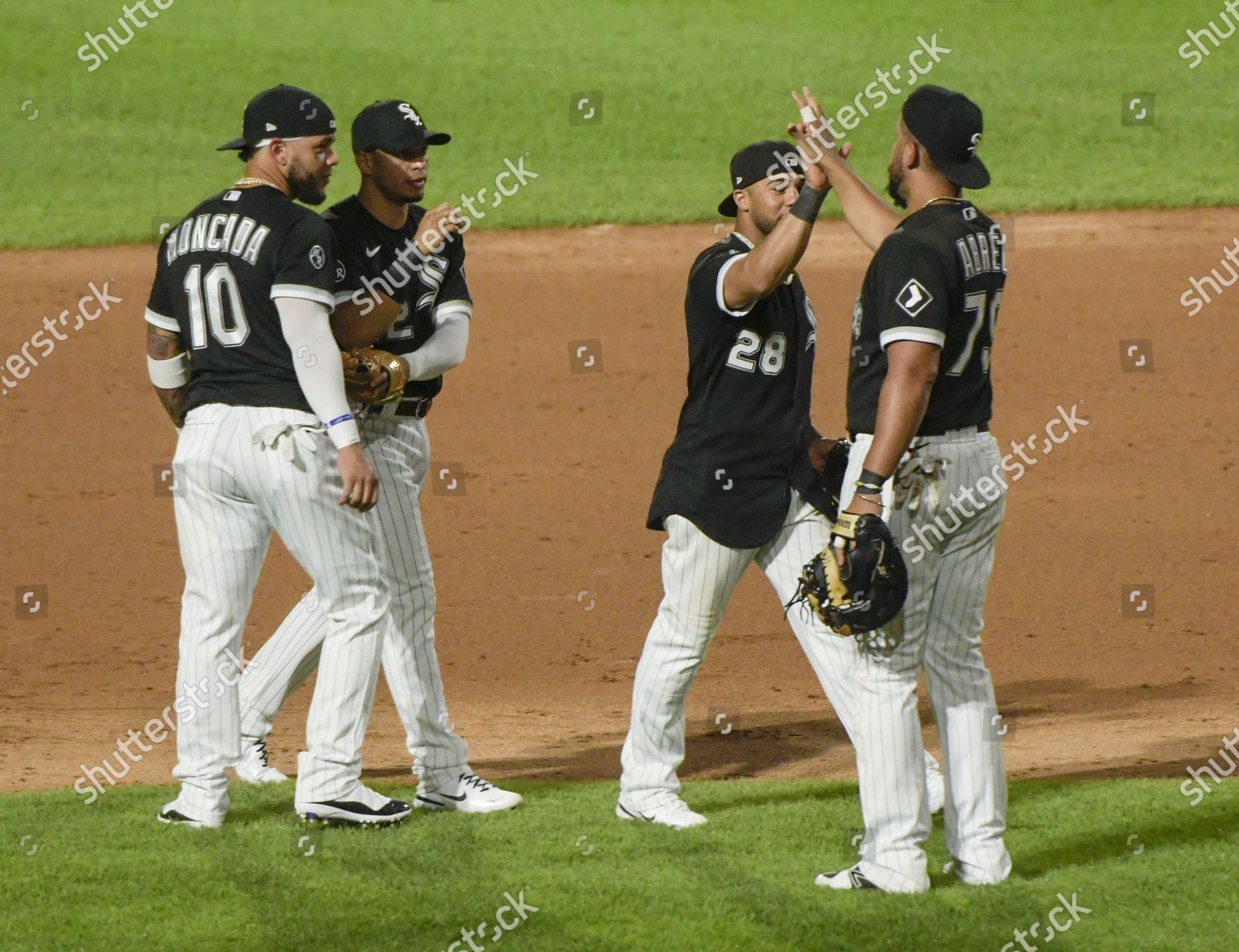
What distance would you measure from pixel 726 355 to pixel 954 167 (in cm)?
100

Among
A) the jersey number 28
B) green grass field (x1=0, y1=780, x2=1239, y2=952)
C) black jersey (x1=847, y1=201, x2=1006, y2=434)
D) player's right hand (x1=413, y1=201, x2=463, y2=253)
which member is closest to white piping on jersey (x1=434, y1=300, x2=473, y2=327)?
player's right hand (x1=413, y1=201, x2=463, y2=253)

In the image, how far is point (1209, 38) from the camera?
20.0 meters

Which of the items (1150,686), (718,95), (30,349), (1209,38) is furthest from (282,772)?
(1209,38)

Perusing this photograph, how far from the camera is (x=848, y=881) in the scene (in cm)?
421

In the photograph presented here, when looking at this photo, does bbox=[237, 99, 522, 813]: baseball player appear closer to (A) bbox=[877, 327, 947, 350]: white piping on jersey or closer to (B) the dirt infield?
(B) the dirt infield

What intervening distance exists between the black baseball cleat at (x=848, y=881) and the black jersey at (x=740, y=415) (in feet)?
3.50

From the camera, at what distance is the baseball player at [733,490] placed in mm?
4879

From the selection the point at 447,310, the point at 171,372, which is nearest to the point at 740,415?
the point at 447,310

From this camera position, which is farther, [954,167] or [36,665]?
[36,665]

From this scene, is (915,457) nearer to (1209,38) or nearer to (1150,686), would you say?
(1150,686)
